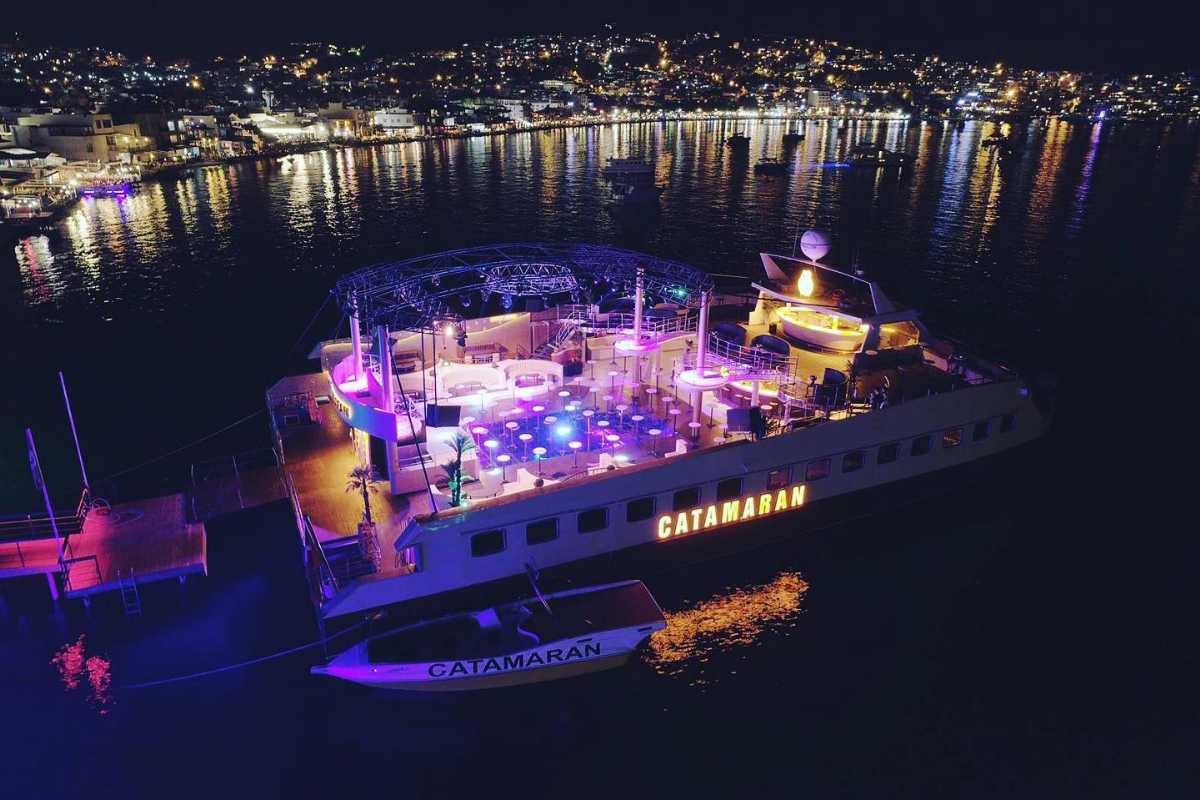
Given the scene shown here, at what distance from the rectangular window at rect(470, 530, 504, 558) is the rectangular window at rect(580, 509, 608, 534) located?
2363mm

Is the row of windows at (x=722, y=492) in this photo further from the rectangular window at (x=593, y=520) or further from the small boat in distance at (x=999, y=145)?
the small boat in distance at (x=999, y=145)

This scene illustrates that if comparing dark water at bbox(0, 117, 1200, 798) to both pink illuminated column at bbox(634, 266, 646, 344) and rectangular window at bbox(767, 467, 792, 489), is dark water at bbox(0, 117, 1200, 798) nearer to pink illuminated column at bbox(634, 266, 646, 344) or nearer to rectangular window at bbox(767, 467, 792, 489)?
rectangular window at bbox(767, 467, 792, 489)

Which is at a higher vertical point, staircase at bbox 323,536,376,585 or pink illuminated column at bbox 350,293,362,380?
pink illuminated column at bbox 350,293,362,380

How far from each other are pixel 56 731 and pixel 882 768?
65.0ft

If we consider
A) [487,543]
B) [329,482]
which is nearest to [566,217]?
[329,482]

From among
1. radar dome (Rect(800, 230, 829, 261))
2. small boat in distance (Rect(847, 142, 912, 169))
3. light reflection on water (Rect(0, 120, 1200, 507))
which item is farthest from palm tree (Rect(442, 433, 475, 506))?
small boat in distance (Rect(847, 142, 912, 169))

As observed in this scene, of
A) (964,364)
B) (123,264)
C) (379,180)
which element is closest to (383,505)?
Result: (964,364)

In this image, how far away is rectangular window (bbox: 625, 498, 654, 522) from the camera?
2105cm

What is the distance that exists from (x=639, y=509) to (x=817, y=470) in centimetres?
629

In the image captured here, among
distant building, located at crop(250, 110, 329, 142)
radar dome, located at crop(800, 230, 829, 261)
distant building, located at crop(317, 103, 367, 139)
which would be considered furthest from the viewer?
distant building, located at crop(317, 103, 367, 139)

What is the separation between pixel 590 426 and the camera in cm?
2384

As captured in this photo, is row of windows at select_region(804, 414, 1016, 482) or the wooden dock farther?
row of windows at select_region(804, 414, 1016, 482)

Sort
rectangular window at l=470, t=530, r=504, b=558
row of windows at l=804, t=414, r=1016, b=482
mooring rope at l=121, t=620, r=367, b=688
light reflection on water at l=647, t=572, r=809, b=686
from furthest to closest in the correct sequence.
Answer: row of windows at l=804, t=414, r=1016, b=482 → light reflection on water at l=647, t=572, r=809, b=686 → rectangular window at l=470, t=530, r=504, b=558 → mooring rope at l=121, t=620, r=367, b=688

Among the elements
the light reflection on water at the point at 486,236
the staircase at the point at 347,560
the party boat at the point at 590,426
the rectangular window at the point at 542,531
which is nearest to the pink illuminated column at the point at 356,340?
the party boat at the point at 590,426
